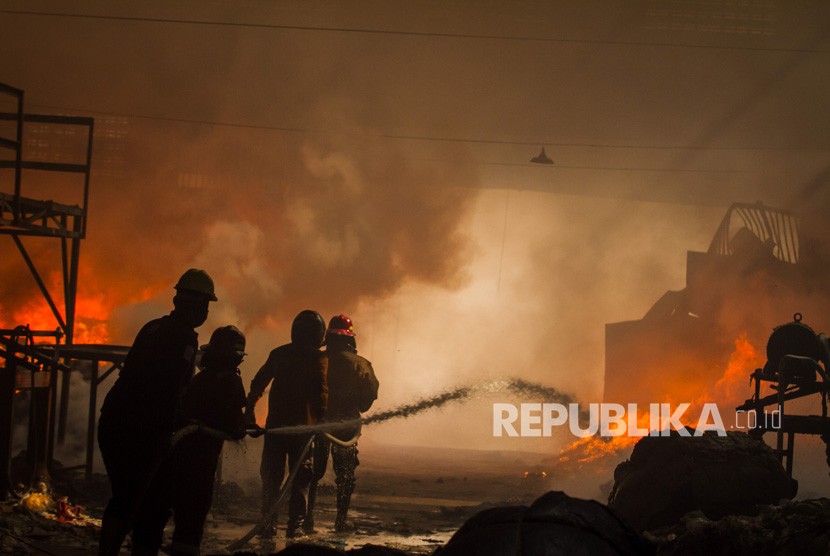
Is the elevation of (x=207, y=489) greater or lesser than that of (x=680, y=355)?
lesser

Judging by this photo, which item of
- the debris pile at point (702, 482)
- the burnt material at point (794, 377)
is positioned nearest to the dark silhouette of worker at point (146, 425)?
the debris pile at point (702, 482)

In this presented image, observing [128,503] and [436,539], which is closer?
[128,503]

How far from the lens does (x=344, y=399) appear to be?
10.4 m

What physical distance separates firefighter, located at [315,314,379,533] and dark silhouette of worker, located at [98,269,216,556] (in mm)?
4262

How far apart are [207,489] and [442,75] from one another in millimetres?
21043

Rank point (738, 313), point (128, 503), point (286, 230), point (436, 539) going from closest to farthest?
1. point (128, 503)
2. point (436, 539)
3. point (738, 313)
4. point (286, 230)

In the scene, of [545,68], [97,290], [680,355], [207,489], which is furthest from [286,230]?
[207,489]

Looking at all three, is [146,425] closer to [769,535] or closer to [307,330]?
[307,330]

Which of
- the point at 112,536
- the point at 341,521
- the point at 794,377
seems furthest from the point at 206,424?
the point at 794,377

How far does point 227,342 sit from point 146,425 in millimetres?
838

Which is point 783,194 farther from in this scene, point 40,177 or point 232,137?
point 40,177

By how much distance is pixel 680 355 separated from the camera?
2403cm

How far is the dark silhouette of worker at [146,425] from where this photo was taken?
568 cm

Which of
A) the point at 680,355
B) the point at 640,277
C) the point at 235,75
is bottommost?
the point at 680,355
